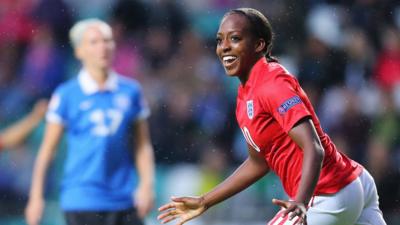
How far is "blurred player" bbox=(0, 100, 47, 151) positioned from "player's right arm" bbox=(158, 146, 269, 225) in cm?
434

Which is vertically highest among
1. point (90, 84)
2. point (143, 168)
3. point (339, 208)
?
point (90, 84)

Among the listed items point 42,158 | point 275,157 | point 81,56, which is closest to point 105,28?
point 81,56

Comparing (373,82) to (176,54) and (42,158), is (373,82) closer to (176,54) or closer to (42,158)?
(176,54)

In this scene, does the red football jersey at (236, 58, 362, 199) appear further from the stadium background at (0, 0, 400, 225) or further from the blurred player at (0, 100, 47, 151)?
the blurred player at (0, 100, 47, 151)

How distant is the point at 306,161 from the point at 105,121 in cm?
331

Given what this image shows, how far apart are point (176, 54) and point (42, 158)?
3.42 meters

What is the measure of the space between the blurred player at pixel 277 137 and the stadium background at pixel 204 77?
4.39 m

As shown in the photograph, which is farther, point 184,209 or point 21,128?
point 21,128

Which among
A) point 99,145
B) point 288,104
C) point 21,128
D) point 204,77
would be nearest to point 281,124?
point 288,104

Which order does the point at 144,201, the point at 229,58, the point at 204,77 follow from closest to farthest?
the point at 229,58 < the point at 144,201 < the point at 204,77

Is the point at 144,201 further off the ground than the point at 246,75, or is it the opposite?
the point at 246,75

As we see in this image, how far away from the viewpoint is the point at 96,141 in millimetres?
7969

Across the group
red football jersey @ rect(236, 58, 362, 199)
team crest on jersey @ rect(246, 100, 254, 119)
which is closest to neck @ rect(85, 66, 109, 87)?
red football jersey @ rect(236, 58, 362, 199)

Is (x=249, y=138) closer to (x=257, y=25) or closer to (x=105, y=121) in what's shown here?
(x=257, y=25)
